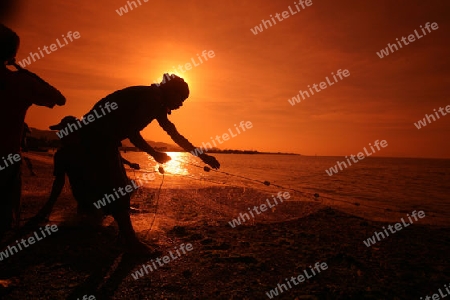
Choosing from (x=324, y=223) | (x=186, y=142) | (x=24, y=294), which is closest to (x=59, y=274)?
(x=24, y=294)

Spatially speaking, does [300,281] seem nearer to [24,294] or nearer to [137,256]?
[137,256]

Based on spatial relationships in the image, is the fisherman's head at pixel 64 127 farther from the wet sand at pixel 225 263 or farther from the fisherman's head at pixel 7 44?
the fisherman's head at pixel 7 44

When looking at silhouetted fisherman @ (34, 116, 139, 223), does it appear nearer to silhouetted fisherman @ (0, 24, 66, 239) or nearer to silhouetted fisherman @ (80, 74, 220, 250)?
silhouetted fisherman @ (80, 74, 220, 250)

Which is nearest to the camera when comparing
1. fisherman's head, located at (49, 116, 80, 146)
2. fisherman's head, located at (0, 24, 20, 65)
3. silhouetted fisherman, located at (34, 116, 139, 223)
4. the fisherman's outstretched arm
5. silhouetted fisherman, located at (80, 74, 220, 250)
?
fisherman's head, located at (0, 24, 20, 65)

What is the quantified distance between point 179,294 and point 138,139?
212 centimetres

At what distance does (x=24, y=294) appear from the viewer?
2.62 m

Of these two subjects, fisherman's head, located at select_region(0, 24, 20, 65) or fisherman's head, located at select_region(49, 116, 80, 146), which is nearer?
fisherman's head, located at select_region(0, 24, 20, 65)

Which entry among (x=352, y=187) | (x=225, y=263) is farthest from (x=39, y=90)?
(x=352, y=187)

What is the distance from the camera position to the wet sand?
2.92 meters

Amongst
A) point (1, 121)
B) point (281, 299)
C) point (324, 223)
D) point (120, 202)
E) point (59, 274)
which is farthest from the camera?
point (324, 223)

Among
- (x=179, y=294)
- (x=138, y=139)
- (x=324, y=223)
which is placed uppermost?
(x=138, y=139)

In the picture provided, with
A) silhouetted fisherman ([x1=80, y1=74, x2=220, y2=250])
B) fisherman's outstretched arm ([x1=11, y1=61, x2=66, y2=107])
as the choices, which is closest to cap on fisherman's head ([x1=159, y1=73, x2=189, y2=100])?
silhouetted fisherman ([x1=80, y1=74, x2=220, y2=250])

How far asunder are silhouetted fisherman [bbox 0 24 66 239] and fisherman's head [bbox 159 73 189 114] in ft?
4.78

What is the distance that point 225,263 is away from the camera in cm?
369
